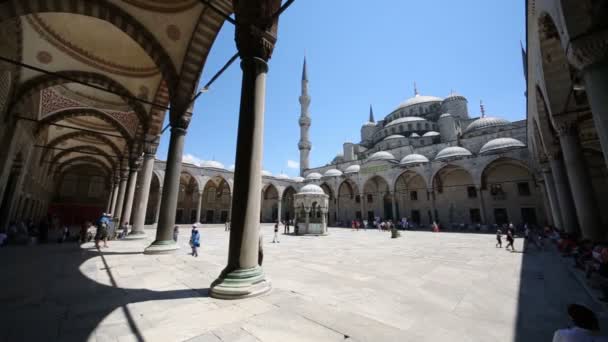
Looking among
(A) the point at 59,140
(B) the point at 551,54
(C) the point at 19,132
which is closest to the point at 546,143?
(B) the point at 551,54

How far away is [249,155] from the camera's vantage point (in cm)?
349

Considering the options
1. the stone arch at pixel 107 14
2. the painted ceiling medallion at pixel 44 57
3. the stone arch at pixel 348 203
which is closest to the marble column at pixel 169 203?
the stone arch at pixel 107 14

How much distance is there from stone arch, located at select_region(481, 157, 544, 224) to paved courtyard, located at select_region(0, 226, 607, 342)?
731 inches

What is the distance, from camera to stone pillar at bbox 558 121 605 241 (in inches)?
289

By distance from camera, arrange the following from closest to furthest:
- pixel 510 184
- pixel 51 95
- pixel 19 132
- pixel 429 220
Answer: pixel 19 132 → pixel 51 95 → pixel 510 184 → pixel 429 220

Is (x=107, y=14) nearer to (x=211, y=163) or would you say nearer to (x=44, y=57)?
(x=44, y=57)

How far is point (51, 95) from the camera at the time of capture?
10336 millimetres

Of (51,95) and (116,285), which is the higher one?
(51,95)

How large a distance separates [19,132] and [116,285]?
404 inches

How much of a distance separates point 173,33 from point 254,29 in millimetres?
5106

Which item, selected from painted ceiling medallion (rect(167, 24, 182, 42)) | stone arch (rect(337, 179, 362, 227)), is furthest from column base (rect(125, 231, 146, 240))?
stone arch (rect(337, 179, 362, 227))

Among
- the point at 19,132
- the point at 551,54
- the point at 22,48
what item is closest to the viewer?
the point at 551,54

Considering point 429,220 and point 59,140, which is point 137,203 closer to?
point 59,140

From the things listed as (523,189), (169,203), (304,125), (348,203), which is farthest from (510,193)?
(169,203)
